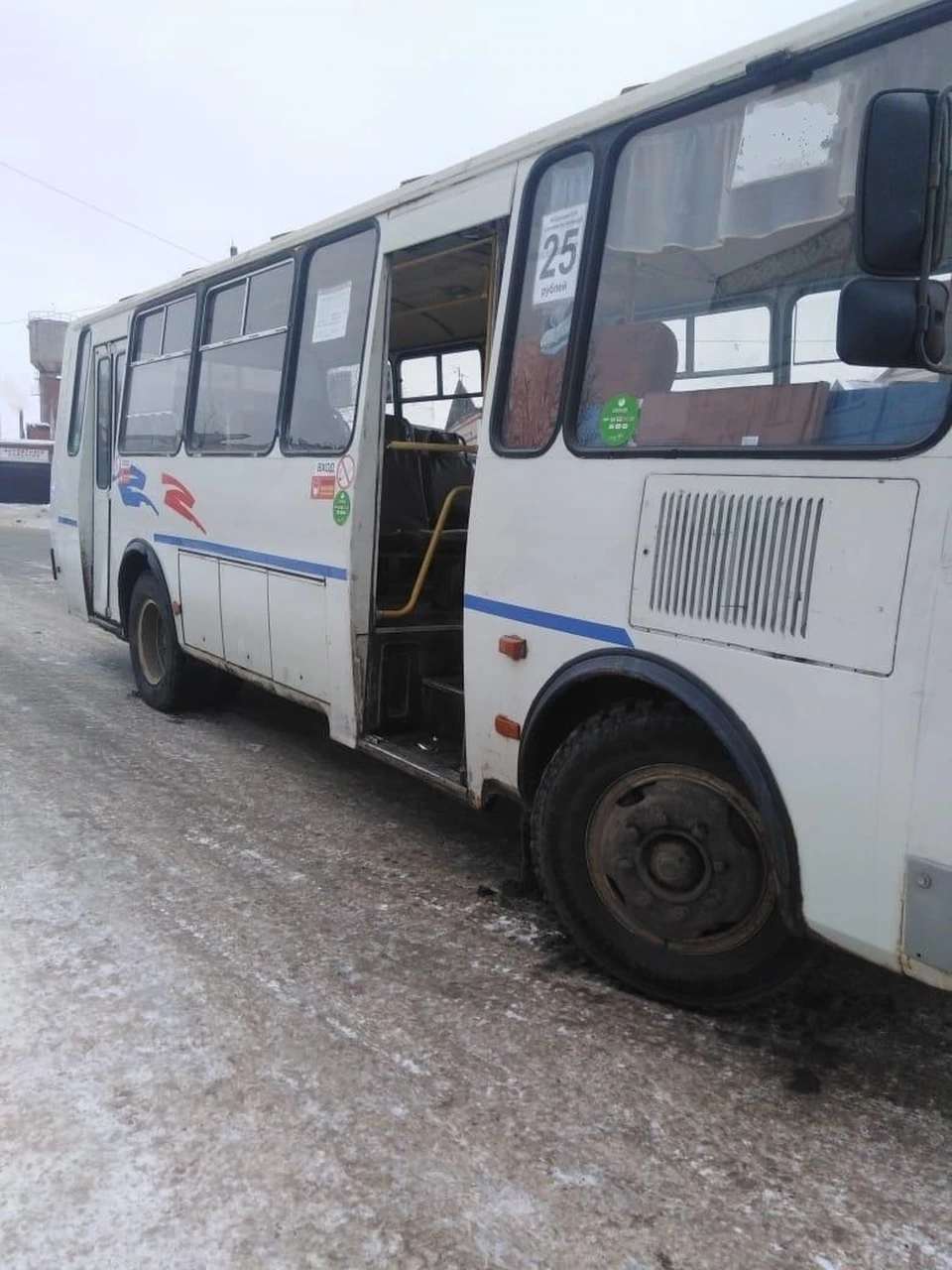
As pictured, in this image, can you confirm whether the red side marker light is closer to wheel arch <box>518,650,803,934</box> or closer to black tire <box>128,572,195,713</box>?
wheel arch <box>518,650,803,934</box>

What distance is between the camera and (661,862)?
306cm

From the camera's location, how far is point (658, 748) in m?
3.03

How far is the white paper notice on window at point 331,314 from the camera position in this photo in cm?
460

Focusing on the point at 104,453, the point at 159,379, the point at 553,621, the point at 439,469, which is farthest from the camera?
the point at 104,453

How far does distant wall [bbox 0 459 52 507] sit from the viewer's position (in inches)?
1332

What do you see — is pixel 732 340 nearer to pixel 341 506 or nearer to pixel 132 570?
pixel 341 506

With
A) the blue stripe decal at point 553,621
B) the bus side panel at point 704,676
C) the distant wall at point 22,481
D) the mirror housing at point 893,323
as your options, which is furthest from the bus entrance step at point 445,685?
the distant wall at point 22,481

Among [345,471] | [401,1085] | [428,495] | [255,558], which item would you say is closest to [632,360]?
[345,471]

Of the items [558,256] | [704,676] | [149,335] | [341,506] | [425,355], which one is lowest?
[704,676]

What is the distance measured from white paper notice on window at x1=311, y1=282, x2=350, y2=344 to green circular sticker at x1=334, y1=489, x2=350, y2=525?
78 cm

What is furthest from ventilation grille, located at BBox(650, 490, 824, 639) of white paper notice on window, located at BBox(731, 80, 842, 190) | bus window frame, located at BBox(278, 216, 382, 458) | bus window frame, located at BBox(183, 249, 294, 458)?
bus window frame, located at BBox(183, 249, 294, 458)

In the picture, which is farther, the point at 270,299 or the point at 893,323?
the point at 270,299

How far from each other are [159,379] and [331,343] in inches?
95.8

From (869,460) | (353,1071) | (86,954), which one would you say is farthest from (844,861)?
(86,954)
